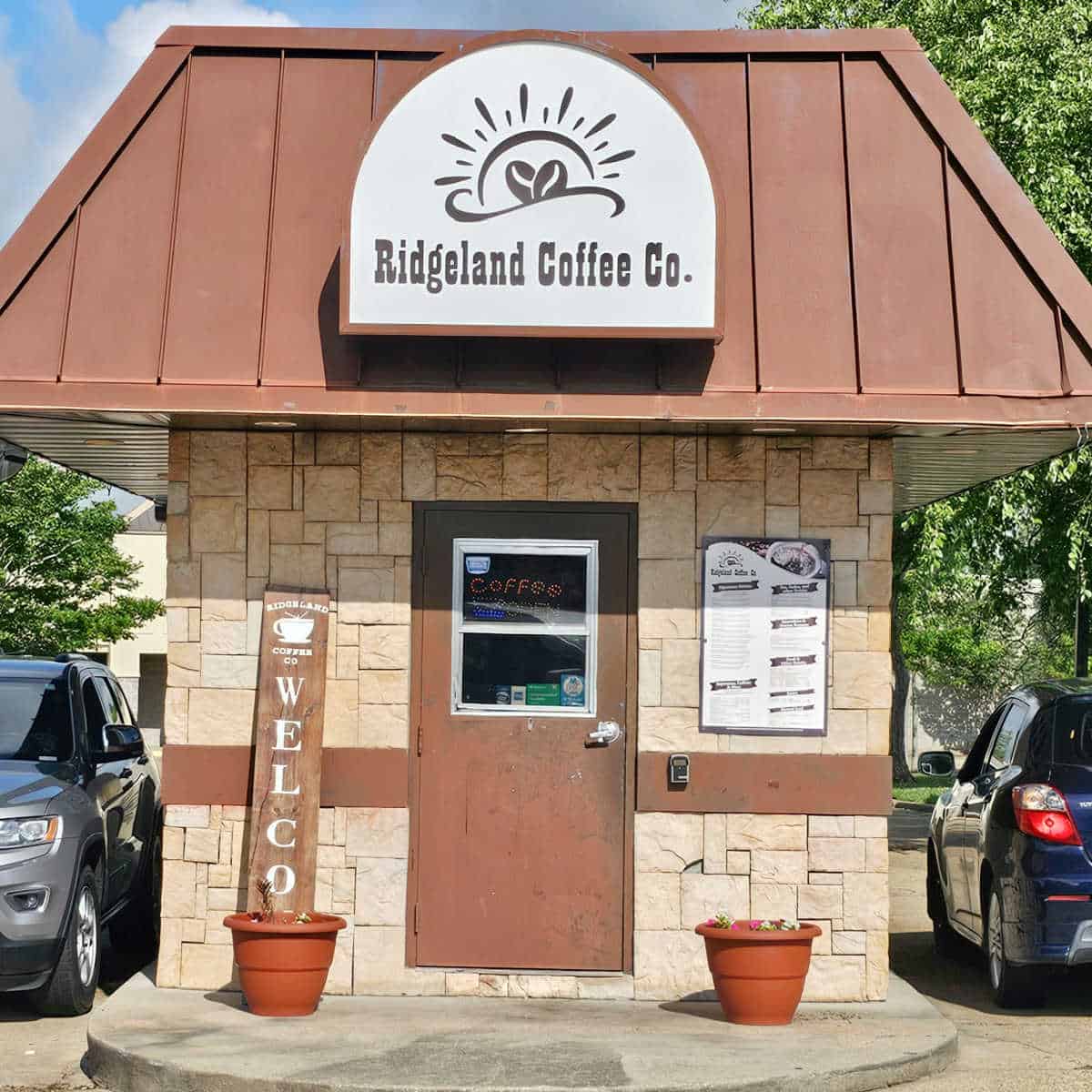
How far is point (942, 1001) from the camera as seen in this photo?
10.3 meters

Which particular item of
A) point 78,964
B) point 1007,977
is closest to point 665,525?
point 1007,977

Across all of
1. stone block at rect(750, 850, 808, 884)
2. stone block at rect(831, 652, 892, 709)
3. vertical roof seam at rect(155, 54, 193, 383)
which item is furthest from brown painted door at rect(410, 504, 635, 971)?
vertical roof seam at rect(155, 54, 193, 383)

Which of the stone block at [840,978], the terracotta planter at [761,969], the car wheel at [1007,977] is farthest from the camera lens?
the car wheel at [1007,977]

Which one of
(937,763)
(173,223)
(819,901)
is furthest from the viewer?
(937,763)

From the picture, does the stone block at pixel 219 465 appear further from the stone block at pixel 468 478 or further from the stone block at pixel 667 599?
the stone block at pixel 667 599

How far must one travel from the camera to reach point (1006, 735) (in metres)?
10.8

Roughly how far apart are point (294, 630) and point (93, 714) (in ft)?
8.20

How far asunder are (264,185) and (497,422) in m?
1.80

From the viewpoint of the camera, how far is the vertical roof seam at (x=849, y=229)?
8.80 m

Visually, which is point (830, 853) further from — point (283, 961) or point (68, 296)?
point (68, 296)

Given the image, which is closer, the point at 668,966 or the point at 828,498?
the point at 668,966

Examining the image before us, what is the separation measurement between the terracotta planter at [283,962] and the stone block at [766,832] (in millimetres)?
2207

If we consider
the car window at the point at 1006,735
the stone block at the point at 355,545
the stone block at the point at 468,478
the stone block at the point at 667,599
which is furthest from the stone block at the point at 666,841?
the car window at the point at 1006,735

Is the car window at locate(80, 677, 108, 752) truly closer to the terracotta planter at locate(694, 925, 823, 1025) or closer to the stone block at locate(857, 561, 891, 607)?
the terracotta planter at locate(694, 925, 823, 1025)
